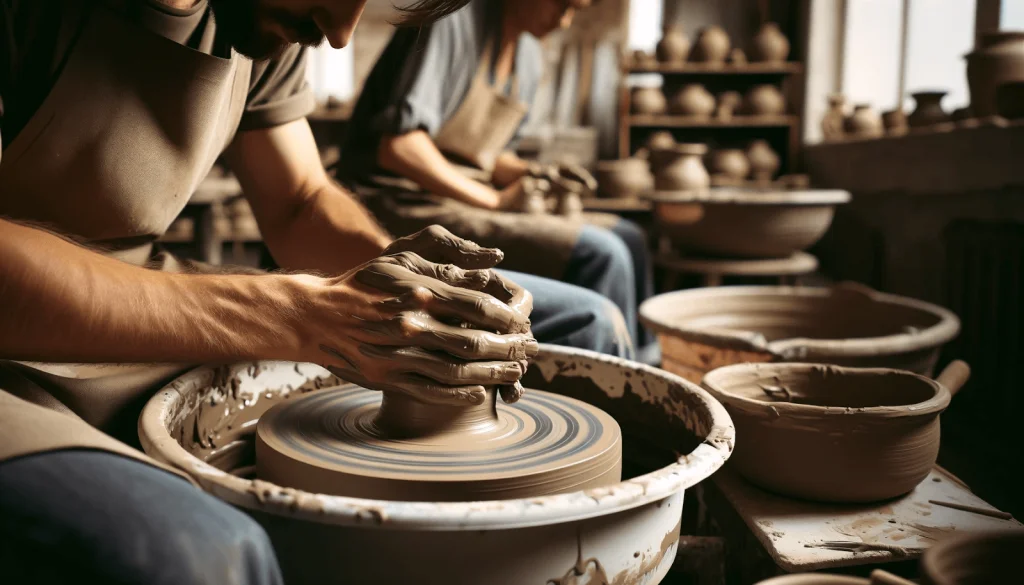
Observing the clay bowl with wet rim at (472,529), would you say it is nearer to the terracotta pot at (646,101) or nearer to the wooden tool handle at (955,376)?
the wooden tool handle at (955,376)

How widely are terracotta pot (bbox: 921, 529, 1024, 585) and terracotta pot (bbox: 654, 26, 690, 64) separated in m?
5.83

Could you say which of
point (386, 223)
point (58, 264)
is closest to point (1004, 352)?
point (386, 223)

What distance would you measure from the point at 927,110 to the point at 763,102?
2096mm

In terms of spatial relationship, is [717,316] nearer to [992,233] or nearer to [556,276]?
[556,276]

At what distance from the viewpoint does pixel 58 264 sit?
0.96 metres

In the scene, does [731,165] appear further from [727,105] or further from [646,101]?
[646,101]

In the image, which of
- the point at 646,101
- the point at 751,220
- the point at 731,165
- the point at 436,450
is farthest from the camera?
the point at 646,101

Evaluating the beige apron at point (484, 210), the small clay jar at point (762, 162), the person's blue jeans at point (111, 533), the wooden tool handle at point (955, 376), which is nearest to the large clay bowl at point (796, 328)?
the wooden tool handle at point (955, 376)

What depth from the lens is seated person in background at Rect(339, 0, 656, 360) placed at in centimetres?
260

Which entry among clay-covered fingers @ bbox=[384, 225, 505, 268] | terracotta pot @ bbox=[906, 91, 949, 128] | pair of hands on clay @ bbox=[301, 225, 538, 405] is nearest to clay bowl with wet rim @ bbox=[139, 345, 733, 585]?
pair of hands on clay @ bbox=[301, 225, 538, 405]

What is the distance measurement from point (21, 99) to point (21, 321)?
0.37m

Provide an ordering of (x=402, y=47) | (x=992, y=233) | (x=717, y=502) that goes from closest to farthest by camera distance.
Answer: (x=717, y=502)
(x=402, y=47)
(x=992, y=233)

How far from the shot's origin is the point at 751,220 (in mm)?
3506

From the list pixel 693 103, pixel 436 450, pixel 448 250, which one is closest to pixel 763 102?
pixel 693 103
